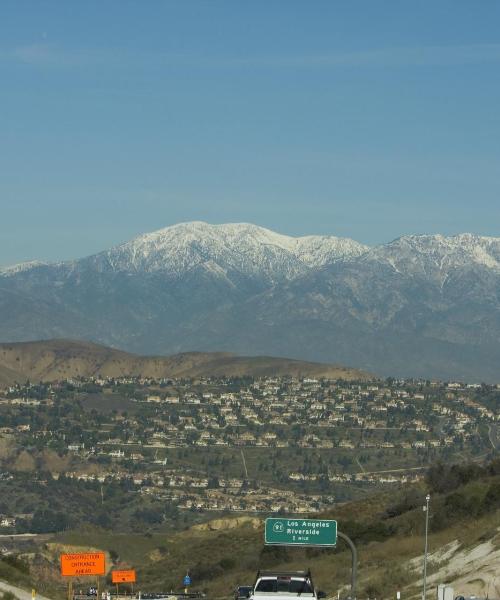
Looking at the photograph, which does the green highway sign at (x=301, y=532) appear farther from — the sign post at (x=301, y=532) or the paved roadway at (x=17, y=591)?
the paved roadway at (x=17, y=591)

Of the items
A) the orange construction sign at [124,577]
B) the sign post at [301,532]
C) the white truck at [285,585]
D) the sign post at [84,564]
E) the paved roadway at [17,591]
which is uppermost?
the sign post at [301,532]

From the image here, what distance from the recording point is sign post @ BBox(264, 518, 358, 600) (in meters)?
51.0

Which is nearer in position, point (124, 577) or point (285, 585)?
point (285, 585)

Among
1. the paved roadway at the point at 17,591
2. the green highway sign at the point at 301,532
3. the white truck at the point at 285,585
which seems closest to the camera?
the white truck at the point at 285,585

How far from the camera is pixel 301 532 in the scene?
169ft

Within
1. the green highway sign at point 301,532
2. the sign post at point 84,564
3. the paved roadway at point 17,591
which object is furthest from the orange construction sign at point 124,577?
the green highway sign at point 301,532

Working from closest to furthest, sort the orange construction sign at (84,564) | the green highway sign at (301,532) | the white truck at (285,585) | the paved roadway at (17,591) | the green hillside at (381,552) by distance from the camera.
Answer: the white truck at (285,585)
the green highway sign at (301,532)
the orange construction sign at (84,564)
the paved roadway at (17,591)
the green hillside at (381,552)

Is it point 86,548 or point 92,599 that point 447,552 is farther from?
point 86,548

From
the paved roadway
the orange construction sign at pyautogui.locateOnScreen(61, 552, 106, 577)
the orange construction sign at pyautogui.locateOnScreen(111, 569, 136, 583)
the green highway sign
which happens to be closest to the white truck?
the green highway sign

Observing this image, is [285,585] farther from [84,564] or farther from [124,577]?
[124,577]

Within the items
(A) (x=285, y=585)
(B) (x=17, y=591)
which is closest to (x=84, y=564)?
(B) (x=17, y=591)

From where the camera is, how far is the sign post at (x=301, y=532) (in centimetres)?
5100

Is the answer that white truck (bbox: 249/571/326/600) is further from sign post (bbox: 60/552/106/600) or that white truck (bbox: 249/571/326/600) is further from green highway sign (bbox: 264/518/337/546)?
sign post (bbox: 60/552/106/600)

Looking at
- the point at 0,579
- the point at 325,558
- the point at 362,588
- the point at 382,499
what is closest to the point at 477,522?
the point at 325,558
